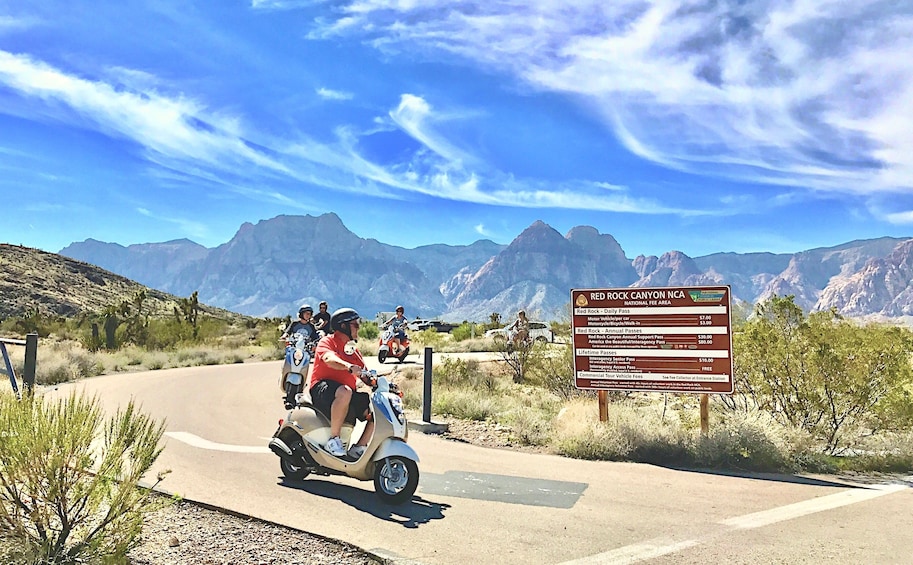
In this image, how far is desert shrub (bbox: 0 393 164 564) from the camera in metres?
4.27

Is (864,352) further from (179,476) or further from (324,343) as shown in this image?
(179,476)

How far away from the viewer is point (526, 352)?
742 inches

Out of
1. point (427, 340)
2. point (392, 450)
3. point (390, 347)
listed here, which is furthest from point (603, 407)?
point (427, 340)

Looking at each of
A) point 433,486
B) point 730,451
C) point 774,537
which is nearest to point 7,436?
point 433,486

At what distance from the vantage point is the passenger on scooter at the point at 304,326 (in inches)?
526

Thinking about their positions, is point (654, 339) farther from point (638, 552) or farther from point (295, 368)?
point (295, 368)

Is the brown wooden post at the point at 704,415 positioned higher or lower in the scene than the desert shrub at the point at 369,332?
lower

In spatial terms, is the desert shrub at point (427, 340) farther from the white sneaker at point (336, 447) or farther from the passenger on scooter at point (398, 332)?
the white sneaker at point (336, 447)

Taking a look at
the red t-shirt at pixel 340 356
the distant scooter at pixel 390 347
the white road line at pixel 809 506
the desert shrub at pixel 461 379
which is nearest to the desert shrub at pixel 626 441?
the white road line at pixel 809 506

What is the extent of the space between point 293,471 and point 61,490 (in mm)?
3564

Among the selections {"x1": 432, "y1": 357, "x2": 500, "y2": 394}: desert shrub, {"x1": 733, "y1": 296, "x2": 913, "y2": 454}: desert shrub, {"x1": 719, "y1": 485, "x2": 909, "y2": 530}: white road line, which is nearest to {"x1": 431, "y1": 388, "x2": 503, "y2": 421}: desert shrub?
{"x1": 432, "y1": 357, "x2": 500, "y2": 394}: desert shrub

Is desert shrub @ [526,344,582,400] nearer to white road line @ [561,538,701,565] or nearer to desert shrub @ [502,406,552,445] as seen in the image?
desert shrub @ [502,406,552,445]

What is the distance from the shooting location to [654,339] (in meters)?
10.2

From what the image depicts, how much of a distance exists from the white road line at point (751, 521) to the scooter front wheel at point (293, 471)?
350cm
